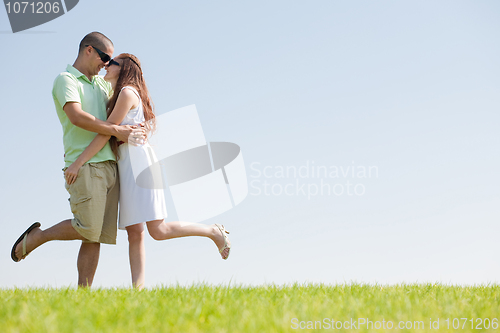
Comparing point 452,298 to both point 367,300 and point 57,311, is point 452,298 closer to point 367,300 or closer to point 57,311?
point 367,300

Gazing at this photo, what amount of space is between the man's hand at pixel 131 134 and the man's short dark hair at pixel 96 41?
1.03 m

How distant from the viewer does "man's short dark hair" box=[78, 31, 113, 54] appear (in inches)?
193

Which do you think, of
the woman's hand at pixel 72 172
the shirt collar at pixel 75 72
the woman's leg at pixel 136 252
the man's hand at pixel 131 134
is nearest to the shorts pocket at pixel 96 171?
the woman's hand at pixel 72 172

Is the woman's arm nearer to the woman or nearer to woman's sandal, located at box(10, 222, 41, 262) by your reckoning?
the woman

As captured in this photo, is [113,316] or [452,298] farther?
[452,298]

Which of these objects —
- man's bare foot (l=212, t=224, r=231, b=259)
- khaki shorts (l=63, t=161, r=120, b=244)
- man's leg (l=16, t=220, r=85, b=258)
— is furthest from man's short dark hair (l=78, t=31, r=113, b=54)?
man's bare foot (l=212, t=224, r=231, b=259)

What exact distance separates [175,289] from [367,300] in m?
1.70

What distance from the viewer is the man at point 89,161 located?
4543 millimetres

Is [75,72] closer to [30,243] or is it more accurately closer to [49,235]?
[49,235]

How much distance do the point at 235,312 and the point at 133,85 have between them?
281 cm

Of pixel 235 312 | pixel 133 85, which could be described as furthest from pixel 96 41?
pixel 235 312

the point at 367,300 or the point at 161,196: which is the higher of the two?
the point at 161,196

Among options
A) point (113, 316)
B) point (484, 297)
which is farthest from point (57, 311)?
point (484, 297)

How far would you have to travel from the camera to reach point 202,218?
16.5 ft
